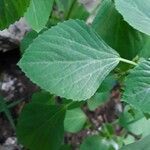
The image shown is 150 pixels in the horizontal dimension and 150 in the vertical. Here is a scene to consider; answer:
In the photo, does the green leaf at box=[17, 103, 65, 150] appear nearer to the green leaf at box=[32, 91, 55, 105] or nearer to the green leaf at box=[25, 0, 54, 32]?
the green leaf at box=[32, 91, 55, 105]

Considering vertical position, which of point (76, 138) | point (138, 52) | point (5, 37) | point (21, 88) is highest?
point (138, 52)

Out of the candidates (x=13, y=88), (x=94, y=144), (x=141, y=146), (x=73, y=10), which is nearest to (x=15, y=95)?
(x=13, y=88)

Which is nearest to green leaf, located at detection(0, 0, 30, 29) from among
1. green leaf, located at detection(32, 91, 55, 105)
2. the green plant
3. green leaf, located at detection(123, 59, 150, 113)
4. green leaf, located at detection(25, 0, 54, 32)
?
the green plant

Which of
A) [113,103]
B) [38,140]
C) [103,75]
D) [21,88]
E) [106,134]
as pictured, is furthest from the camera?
[113,103]

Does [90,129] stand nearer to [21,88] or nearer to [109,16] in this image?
[21,88]

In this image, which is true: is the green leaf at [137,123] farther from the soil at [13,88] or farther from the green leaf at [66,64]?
the green leaf at [66,64]

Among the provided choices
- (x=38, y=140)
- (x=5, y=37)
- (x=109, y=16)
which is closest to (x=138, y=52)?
(x=109, y=16)
